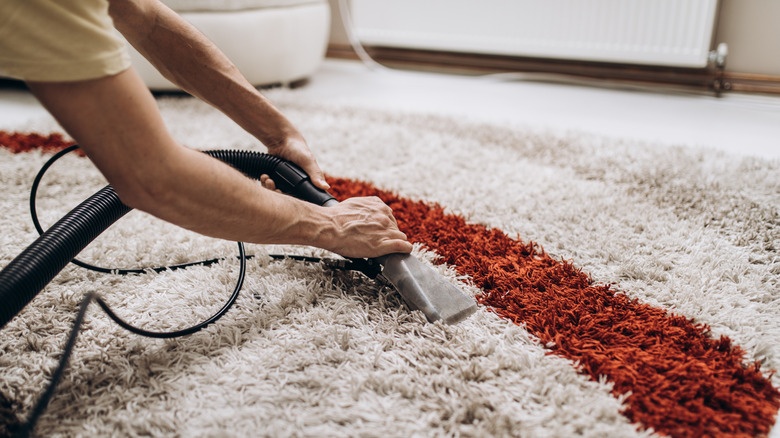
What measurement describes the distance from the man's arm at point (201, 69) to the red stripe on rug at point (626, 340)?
13.2 inches

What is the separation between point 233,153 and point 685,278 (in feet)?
2.85

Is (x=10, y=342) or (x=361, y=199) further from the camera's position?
(x=361, y=199)

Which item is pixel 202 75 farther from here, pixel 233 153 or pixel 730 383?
pixel 730 383

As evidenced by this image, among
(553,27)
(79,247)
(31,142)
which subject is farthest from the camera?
(553,27)

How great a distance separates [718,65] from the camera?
225cm

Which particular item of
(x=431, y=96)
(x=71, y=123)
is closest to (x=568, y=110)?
(x=431, y=96)

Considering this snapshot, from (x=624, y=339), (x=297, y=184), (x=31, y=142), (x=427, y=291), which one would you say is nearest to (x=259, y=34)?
(x=31, y=142)

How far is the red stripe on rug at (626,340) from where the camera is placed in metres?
0.67

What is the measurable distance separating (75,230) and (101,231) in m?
0.07

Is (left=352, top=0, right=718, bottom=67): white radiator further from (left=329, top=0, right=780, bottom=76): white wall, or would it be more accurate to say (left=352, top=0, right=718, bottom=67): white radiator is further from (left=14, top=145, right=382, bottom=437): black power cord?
(left=14, top=145, right=382, bottom=437): black power cord

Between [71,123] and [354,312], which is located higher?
[71,123]

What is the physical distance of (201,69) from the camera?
999mm

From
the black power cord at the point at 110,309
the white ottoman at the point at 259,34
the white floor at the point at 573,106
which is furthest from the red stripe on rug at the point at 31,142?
the black power cord at the point at 110,309

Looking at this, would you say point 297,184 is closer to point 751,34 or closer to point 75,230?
point 75,230
